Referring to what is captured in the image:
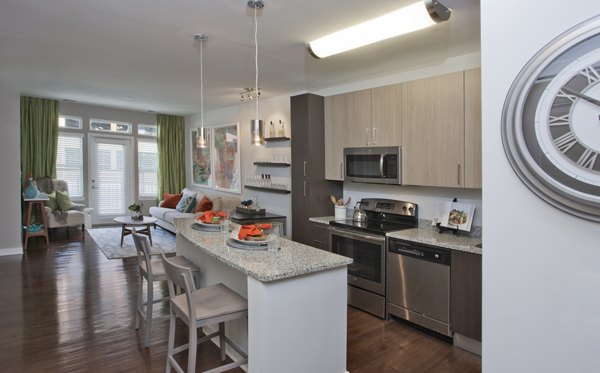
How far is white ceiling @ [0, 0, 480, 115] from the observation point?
2660 mm

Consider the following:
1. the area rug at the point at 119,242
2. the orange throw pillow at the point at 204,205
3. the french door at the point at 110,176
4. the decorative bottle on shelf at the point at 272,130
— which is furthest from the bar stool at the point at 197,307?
the french door at the point at 110,176

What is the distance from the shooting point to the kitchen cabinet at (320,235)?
13.4 feet

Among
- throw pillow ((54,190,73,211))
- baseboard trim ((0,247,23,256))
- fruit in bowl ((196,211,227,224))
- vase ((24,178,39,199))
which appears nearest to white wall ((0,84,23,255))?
baseboard trim ((0,247,23,256))

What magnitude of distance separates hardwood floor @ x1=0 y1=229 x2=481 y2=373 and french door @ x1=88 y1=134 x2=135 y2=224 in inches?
150

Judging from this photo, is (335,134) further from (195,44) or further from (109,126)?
(109,126)

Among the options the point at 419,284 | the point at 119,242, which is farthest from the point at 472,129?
the point at 119,242

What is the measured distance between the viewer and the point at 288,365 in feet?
6.66

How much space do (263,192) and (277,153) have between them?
759mm

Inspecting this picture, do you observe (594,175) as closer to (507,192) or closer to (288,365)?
(507,192)

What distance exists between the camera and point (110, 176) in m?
8.33

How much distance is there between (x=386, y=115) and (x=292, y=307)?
2383 millimetres

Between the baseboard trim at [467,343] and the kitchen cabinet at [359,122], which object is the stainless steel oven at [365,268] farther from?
the kitchen cabinet at [359,122]

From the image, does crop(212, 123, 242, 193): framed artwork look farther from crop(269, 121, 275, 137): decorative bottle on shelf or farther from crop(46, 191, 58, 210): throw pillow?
crop(46, 191, 58, 210): throw pillow

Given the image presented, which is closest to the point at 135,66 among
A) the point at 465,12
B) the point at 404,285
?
the point at 465,12
